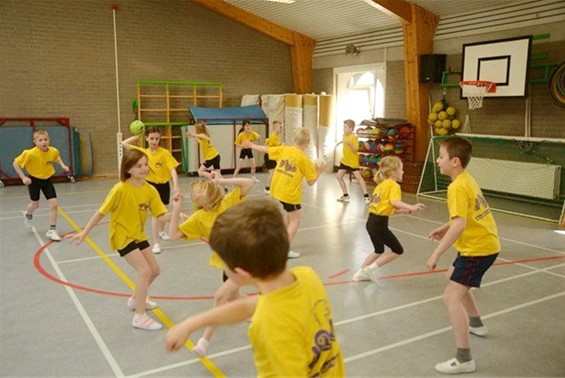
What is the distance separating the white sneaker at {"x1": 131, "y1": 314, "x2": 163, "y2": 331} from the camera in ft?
14.8

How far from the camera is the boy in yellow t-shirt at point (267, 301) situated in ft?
5.58

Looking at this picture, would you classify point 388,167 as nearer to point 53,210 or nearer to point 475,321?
point 475,321

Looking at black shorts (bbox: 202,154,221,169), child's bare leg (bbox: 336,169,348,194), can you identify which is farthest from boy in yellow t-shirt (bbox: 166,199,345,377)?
black shorts (bbox: 202,154,221,169)

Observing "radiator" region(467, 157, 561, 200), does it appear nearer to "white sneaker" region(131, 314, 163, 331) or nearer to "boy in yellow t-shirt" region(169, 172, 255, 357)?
"boy in yellow t-shirt" region(169, 172, 255, 357)

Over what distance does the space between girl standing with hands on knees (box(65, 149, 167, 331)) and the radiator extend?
27.2 ft

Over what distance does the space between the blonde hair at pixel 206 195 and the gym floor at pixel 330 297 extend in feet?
3.96

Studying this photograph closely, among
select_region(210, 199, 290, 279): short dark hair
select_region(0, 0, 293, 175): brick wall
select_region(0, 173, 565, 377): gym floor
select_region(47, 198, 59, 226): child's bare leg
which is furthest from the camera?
select_region(0, 0, 293, 175): brick wall

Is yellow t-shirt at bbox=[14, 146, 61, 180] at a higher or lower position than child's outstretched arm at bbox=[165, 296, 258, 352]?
higher

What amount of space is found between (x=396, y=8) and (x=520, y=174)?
15.2 feet

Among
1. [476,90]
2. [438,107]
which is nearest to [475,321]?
[476,90]

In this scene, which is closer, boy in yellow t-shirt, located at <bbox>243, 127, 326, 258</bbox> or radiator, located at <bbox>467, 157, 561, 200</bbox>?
boy in yellow t-shirt, located at <bbox>243, 127, 326, 258</bbox>

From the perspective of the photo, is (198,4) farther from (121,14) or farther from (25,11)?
(25,11)

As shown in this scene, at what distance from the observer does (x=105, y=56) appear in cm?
1384

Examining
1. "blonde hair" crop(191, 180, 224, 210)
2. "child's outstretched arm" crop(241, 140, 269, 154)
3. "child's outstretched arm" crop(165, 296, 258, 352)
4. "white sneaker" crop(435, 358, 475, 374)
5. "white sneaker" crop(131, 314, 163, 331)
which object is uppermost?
"child's outstretched arm" crop(241, 140, 269, 154)
